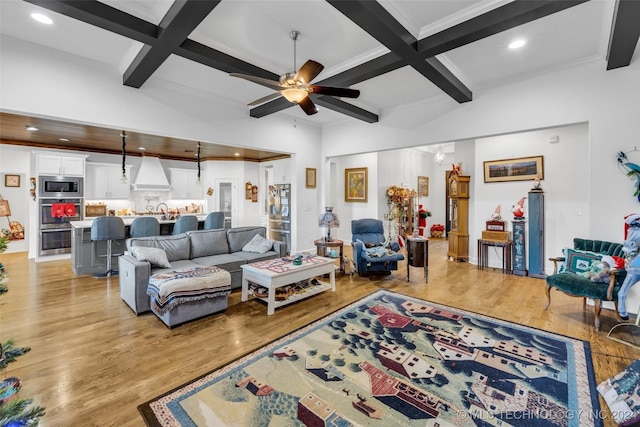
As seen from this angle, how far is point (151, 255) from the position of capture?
369 centimetres

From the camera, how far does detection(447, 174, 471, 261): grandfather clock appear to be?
19.8 feet

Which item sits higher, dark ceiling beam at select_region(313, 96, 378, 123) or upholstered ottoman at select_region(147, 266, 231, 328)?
dark ceiling beam at select_region(313, 96, 378, 123)

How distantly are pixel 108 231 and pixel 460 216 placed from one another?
270 inches

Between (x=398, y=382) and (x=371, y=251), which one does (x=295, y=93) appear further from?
(x=371, y=251)

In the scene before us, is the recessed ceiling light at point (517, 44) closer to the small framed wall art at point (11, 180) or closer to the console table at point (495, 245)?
the console table at point (495, 245)

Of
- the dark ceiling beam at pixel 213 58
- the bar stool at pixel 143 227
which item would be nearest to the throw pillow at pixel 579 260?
the dark ceiling beam at pixel 213 58

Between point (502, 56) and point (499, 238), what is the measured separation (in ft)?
10.7

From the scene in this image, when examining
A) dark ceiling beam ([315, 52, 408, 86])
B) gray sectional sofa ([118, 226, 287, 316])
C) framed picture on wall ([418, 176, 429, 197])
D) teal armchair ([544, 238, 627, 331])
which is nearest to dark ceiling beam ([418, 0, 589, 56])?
dark ceiling beam ([315, 52, 408, 86])

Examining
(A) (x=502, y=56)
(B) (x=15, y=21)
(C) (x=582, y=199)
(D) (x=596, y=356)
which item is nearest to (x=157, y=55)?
(B) (x=15, y=21)

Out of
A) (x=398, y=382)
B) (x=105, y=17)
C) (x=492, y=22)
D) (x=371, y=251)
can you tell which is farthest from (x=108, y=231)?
(x=492, y=22)

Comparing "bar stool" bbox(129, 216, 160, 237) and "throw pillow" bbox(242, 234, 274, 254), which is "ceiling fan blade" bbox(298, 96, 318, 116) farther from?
"bar stool" bbox(129, 216, 160, 237)

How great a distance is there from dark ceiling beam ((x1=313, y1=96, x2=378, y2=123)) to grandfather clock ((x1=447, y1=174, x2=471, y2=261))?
7.24 ft

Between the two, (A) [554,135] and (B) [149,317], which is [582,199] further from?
(B) [149,317]

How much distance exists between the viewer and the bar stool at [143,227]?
5.38 metres
